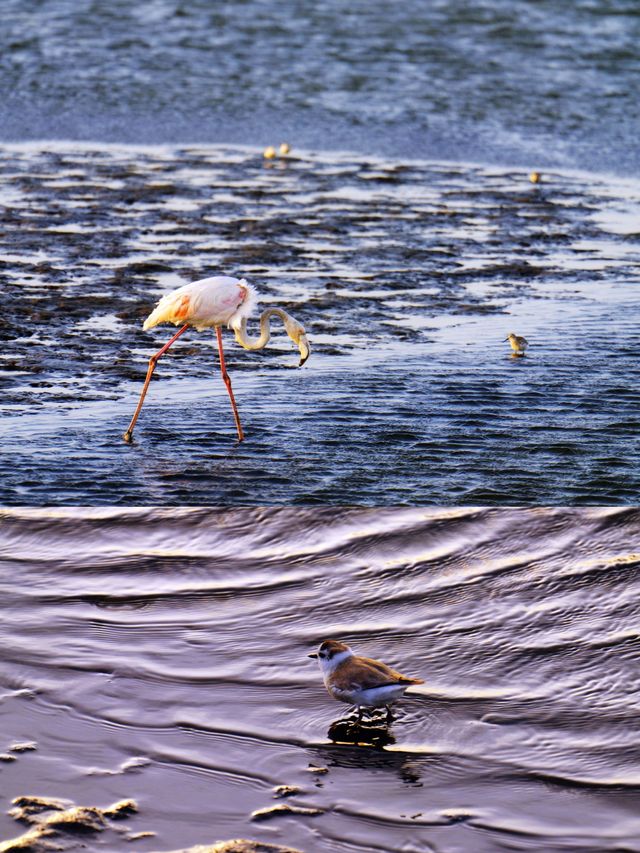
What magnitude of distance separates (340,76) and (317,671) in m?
→ 17.9

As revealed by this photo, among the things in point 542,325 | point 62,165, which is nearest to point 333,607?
point 542,325

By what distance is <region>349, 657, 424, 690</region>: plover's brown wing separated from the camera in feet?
17.1

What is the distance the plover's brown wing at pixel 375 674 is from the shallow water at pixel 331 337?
2257mm

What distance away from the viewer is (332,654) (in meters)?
5.39

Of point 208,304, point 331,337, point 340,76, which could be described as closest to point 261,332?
point 208,304

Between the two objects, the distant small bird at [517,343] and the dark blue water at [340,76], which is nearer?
the distant small bird at [517,343]

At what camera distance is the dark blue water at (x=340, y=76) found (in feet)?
63.0

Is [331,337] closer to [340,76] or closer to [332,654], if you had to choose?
Result: [332,654]

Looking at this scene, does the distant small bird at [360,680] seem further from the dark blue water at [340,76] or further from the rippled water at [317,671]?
the dark blue water at [340,76]

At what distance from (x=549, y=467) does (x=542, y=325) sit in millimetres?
3234

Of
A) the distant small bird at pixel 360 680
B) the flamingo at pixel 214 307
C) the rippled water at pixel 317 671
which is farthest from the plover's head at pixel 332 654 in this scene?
the flamingo at pixel 214 307

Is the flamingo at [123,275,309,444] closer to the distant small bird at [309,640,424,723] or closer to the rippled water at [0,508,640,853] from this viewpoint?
the rippled water at [0,508,640,853]

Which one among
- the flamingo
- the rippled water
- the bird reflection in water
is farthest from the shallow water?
the bird reflection in water

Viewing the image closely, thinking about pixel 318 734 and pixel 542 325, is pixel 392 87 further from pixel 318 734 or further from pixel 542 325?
pixel 318 734
